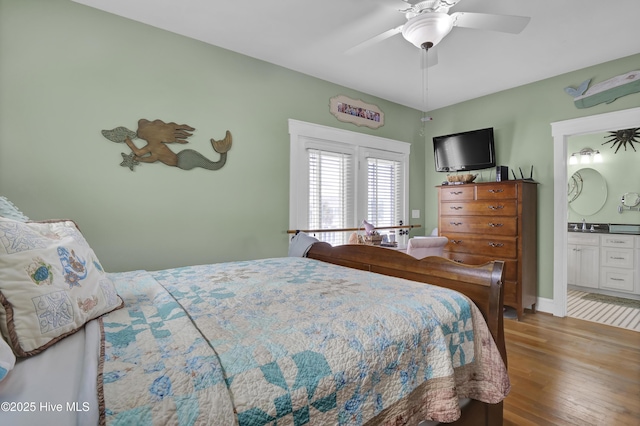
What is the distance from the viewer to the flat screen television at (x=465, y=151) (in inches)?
158

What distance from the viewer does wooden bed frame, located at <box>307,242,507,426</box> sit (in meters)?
1.44

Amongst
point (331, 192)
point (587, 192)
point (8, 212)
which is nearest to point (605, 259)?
point (587, 192)

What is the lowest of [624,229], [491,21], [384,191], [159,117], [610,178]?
[624,229]

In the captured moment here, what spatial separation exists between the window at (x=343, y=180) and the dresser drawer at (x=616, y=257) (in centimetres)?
280

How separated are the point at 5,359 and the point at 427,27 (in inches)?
102

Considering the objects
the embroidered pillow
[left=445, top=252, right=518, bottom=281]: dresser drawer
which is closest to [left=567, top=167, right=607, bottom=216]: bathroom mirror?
[left=445, top=252, right=518, bottom=281]: dresser drawer

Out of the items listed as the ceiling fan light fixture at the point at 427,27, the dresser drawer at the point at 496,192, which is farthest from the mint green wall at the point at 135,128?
the dresser drawer at the point at 496,192

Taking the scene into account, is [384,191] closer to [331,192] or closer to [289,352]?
[331,192]

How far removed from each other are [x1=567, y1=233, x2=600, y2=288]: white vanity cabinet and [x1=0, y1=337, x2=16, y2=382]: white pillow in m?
5.99

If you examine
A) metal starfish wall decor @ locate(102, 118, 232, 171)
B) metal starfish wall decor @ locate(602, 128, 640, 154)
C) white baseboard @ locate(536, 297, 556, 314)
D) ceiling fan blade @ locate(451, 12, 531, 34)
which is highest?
ceiling fan blade @ locate(451, 12, 531, 34)

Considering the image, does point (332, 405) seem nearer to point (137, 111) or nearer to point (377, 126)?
point (137, 111)

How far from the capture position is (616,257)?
14.2 ft

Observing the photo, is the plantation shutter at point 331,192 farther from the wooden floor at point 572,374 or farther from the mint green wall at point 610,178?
the mint green wall at point 610,178

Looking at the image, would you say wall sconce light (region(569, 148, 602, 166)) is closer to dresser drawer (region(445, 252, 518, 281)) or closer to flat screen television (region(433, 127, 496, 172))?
flat screen television (region(433, 127, 496, 172))
